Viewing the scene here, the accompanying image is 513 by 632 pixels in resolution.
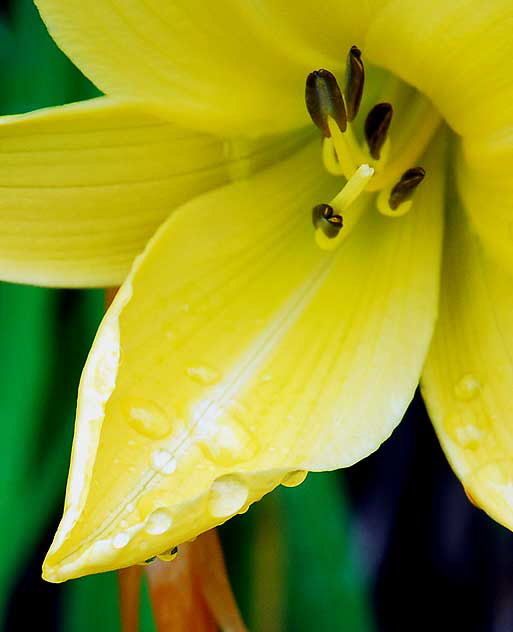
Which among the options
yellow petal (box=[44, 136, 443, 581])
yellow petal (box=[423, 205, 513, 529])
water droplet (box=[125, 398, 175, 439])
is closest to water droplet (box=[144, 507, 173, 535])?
yellow petal (box=[44, 136, 443, 581])

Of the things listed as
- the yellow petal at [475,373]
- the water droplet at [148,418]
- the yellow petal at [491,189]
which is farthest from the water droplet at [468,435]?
the water droplet at [148,418]

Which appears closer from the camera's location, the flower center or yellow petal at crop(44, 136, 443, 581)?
yellow petal at crop(44, 136, 443, 581)

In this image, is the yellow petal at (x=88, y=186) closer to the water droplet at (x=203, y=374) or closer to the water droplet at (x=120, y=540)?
the water droplet at (x=203, y=374)

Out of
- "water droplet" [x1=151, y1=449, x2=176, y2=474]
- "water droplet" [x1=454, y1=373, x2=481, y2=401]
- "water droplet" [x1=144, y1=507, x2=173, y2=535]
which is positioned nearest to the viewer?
"water droplet" [x1=144, y1=507, x2=173, y2=535]

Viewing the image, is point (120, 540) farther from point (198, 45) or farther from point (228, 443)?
point (198, 45)

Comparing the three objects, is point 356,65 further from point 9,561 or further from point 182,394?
point 9,561

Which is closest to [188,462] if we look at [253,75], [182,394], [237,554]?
[182,394]

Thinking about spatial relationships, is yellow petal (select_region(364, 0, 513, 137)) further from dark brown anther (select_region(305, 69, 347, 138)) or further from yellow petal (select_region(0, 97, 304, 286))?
yellow petal (select_region(0, 97, 304, 286))
